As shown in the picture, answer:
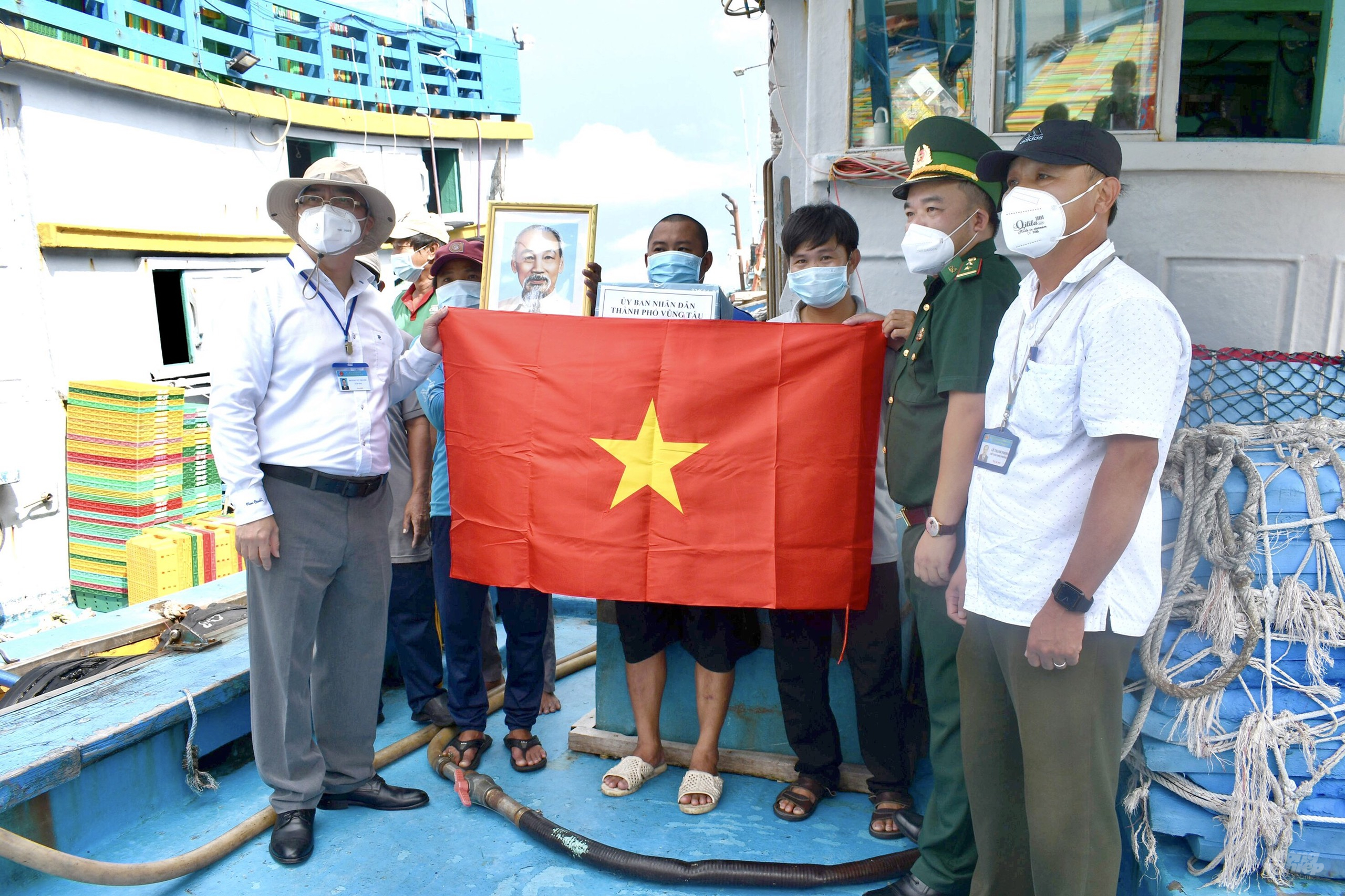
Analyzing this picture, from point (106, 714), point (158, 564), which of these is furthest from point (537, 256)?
point (158, 564)

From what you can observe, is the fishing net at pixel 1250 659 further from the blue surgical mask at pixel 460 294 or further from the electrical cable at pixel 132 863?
the electrical cable at pixel 132 863

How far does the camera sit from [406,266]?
5.27 metres

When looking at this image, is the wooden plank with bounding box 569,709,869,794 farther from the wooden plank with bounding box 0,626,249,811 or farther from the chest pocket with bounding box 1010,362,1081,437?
the chest pocket with bounding box 1010,362,1081,437

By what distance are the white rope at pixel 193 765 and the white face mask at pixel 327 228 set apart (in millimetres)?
1911

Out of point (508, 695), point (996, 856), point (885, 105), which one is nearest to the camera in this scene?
point (996, 856)

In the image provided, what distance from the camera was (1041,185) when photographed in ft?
6.64

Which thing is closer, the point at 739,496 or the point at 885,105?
the point at 739,496

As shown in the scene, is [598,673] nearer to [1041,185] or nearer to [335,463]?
[335,463]

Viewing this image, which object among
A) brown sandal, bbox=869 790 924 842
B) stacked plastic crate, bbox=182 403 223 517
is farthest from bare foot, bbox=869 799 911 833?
stacked plastic crate, bbox=182 403 223 517

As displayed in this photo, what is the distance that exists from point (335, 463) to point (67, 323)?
9393mm

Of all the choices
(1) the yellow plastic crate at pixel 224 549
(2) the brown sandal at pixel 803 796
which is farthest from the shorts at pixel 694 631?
(1) the yellow plastic crate at pixel 224 549

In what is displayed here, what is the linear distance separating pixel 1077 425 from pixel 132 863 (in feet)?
10.7

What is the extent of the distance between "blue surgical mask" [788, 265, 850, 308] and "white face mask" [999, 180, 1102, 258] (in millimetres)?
1077

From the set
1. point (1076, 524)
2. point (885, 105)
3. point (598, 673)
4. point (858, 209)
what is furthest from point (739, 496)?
point (885, 105)
